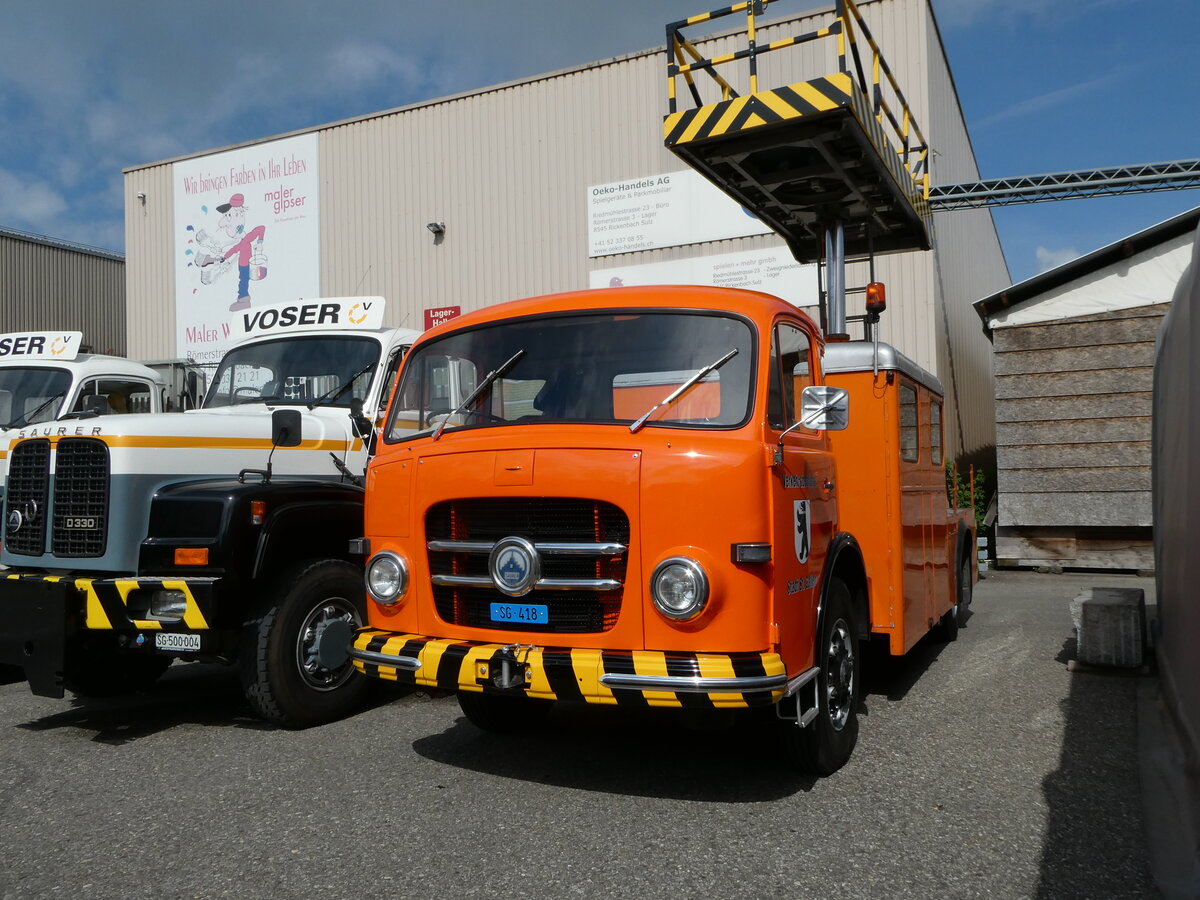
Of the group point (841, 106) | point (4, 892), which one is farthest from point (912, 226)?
point (4, 892)

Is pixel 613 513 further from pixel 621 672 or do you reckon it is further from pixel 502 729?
pixel 502 729

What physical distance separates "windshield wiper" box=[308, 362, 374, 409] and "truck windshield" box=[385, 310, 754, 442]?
2.06m

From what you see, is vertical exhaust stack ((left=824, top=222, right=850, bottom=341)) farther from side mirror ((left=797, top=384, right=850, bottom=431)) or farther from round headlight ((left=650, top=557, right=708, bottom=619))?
round headlight ((left=650, top=557, right=708, bottom=619))

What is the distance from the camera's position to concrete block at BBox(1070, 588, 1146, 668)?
21.0 ft

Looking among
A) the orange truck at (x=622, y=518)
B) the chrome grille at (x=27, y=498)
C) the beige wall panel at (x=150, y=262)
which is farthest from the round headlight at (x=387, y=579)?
the beige wall panel at (x=150, y=262)

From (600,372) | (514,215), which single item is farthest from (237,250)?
(600,372)

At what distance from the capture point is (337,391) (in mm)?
6676

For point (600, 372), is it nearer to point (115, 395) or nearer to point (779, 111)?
point (779, 111)

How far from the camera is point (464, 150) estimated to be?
58.1 feet

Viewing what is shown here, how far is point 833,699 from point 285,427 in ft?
11.2

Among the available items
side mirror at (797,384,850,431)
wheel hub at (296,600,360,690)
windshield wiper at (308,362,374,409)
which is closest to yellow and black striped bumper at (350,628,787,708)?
side mirror at (797,384,850,431)

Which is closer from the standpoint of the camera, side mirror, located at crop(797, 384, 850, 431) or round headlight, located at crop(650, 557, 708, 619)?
round headlight, located at crop(650, 557, 708, 619)

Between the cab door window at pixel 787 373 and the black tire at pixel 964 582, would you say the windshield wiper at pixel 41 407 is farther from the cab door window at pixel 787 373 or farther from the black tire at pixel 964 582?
the black tire at pixel 964 582

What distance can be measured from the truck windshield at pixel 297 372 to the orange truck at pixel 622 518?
1.84 meters
